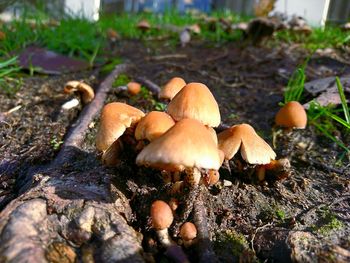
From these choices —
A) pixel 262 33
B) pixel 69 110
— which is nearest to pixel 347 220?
pixel 69 110

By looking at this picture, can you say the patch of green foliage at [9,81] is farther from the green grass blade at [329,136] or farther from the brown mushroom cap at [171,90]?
the green grass blade at [329,136]

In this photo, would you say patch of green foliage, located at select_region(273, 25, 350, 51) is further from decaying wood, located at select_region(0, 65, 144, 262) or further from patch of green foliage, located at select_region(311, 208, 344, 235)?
decaying wood, located at select_region(0, 65, 144, 262)

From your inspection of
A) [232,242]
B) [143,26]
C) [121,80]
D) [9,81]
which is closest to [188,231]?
[232,242]

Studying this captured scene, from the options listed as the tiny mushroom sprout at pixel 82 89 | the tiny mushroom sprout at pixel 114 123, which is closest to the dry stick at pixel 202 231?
the tiny mushroom sprout at pixel 114 123

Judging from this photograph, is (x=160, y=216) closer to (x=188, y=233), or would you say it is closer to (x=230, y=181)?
(x=188, y=233)

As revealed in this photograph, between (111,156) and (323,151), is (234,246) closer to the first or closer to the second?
(111,156)

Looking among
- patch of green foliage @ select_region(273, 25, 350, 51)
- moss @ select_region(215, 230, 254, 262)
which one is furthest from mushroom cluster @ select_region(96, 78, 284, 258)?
patch of green foliage @ select_region(273, 25, 350, 51)
